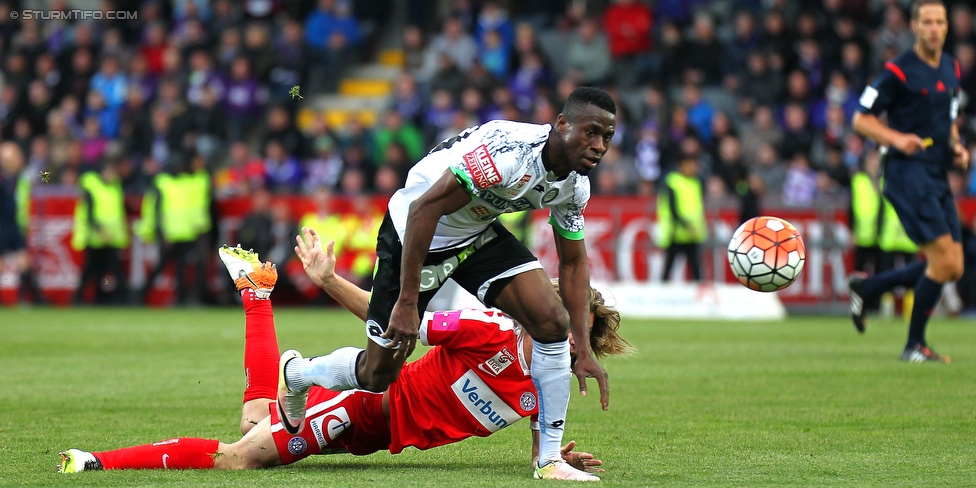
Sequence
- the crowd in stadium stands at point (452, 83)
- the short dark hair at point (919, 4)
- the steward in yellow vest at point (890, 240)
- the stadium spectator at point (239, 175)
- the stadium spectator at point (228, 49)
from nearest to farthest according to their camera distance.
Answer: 1. the short dark hair at point (919, 4)
2. the steward in yellow vest at point (890, 240)
3. the crowd in stadium stands at point (452, 83)
4. the stadium spectator at point (239, 175)
5. the stadium spectator at point (228, 49)

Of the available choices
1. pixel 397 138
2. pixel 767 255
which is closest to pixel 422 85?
pixel 397 138

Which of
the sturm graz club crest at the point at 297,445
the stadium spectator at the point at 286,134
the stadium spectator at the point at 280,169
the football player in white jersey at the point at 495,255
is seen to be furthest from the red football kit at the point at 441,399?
the stadium spectator at the point at 286,134

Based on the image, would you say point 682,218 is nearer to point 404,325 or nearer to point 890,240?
point 890,240

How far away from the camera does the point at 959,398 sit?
23.8 feet

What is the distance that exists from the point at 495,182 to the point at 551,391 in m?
0.88

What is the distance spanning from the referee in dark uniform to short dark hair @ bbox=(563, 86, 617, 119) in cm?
465

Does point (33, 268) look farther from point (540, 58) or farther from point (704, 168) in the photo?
point (704, 168)

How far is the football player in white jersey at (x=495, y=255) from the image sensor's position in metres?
A: 4.74

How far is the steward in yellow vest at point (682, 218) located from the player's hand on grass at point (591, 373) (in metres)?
11.5

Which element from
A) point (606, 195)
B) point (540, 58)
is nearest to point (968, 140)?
point (606, 195)

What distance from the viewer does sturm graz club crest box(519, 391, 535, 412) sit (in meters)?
5.19

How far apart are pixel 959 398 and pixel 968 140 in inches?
426

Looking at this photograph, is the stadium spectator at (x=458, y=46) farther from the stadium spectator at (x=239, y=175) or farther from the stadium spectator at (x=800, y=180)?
the stadium spectator at (x=800, y=180)

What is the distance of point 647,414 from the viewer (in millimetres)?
6934
